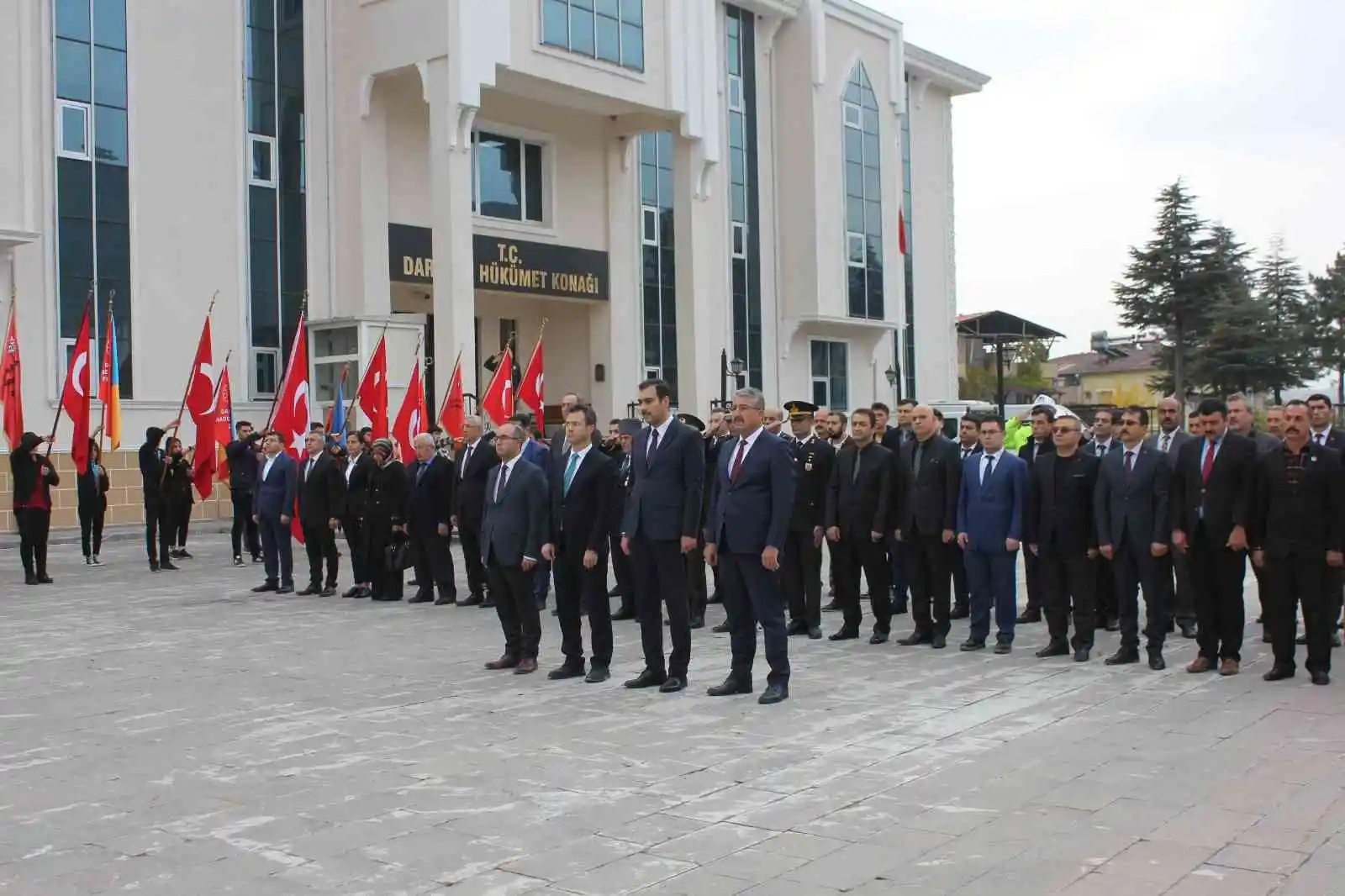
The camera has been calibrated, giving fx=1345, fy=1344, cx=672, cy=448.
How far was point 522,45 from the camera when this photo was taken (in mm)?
29062

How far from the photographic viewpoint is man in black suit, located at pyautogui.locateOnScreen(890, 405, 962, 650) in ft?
36.0

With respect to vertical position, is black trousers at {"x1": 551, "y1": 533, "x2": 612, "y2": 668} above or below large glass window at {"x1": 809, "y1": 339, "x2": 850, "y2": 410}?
below

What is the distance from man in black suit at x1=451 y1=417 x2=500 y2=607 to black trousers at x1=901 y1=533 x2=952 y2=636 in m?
4.58

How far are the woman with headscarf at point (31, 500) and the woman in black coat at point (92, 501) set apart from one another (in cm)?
162

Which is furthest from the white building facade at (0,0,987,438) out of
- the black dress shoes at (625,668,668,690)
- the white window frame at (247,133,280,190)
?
the black dress shoes at (625,668,668,690)

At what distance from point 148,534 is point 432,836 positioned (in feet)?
45.8

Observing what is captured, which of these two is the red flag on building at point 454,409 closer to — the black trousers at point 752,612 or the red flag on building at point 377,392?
the red flag on building at point 377,392

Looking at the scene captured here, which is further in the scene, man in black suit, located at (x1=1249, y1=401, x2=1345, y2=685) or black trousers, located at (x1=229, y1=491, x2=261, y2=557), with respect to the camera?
black trousers, located at (x1=229, y1=491, x2=261, y2=557)

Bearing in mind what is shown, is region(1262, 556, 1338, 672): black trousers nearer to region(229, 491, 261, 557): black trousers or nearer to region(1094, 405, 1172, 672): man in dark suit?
region(1094, 405, 1172, 672): man in dark suit

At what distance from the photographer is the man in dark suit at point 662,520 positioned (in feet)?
29.8

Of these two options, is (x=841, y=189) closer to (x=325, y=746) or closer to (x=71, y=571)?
(x=71, y=571)

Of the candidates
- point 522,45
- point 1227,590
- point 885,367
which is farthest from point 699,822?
point 885,367

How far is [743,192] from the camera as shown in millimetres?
39156

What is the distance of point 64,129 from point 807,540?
1934 centimetres
